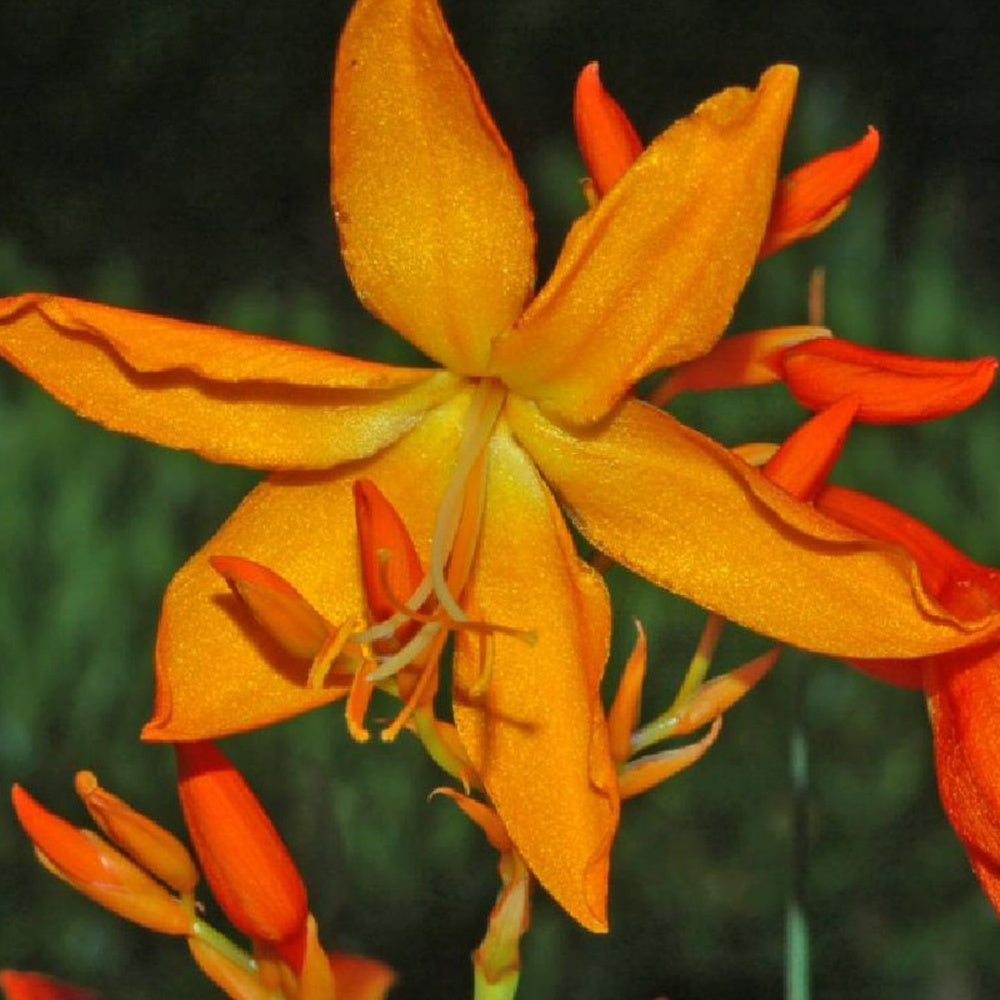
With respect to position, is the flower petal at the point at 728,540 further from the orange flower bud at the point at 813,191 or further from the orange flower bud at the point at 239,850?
the orange flower bud at the point at 239,850

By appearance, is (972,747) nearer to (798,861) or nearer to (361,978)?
(798,861)

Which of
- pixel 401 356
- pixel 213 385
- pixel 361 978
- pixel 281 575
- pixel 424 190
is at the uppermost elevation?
pixel 424 190

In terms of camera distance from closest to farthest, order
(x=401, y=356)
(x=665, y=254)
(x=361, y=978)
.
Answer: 1. (x=665, y=254)
2. (x=361, y=978)
3. (x=401, y=356)

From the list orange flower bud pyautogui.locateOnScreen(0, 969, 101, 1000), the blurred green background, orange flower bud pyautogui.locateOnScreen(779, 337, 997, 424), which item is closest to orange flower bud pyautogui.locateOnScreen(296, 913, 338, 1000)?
orange flower bud pyautogui.locateOnScreen(0, 969, 101, 1000)

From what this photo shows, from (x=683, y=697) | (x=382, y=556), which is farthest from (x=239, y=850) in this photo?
(x=683, y=697)

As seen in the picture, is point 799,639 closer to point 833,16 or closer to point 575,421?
point 575,421

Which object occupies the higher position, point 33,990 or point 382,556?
point 382,556

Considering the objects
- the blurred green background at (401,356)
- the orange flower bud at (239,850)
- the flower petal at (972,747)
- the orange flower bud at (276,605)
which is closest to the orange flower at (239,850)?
the orange flower bud at (239,850)
